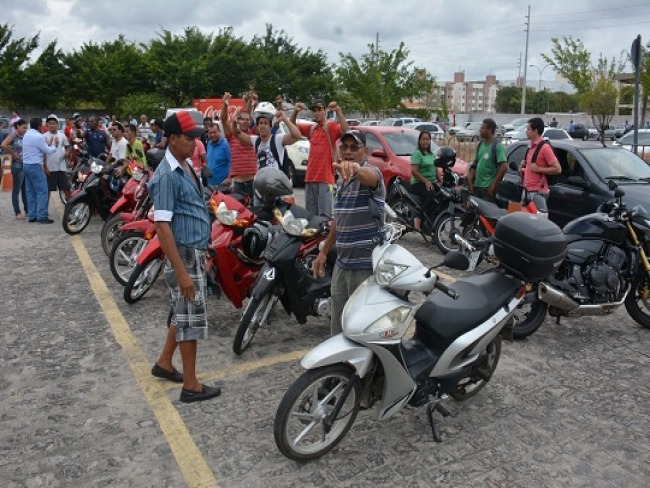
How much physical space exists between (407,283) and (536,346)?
2246 mm

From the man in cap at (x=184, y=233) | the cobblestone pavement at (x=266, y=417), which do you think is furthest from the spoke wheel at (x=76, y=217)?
the man in cap at (x=184, y=233)

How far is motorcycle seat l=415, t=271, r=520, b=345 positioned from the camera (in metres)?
3.31

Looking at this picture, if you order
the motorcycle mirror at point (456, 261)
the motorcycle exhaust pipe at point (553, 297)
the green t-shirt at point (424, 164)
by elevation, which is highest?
the green t-shirt at point (424, 164)

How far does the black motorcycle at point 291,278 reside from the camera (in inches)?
172

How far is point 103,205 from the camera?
29.0 ft

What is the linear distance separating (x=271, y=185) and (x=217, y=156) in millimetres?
2602

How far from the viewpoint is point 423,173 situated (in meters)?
8.09

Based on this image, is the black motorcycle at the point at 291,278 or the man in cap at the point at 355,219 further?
the black motorcycle at the point at 291,278

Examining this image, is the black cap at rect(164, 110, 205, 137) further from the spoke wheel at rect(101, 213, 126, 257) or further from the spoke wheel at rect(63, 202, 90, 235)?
the spoke wheel at rect(63, 202, 90, 235)

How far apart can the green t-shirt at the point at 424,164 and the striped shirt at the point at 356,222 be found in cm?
462

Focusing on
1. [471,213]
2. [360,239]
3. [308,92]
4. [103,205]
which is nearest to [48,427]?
[360,239]

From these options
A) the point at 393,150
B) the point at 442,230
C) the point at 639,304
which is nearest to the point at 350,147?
the point at 639,304

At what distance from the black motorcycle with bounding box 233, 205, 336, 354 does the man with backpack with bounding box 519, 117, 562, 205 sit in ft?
10.6

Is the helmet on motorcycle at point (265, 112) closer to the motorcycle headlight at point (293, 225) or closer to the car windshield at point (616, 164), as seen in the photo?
the motorcycle headlight at point (293, 225)
